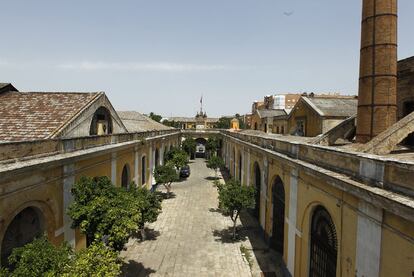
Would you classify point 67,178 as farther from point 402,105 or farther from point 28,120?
point 402,105

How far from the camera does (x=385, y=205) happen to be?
522 centimetres

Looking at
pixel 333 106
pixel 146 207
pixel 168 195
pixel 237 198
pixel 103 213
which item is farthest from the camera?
pixel 168 195

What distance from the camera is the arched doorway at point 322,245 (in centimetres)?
794

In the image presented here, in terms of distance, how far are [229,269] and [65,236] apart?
6538 millimetres

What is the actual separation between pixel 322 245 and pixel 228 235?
7.55 metres

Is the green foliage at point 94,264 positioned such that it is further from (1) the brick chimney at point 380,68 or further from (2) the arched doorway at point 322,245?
(1) the brick chimney at point 380,68

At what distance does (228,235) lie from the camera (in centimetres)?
1543

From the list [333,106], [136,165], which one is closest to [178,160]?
[136,165]

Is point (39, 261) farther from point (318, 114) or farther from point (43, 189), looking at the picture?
point (318, 114)

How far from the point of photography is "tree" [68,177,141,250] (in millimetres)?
7734

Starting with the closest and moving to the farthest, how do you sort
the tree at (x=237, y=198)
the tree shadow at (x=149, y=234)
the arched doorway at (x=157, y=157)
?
the tree at (x=237, y=198) < the tree shadow at (x=149, y=234) < the arched doorway at (x=157, y=157)

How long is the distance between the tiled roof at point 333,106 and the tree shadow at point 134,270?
49.8ft

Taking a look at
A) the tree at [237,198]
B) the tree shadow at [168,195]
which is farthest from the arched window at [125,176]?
the tree shadow at [168,195]

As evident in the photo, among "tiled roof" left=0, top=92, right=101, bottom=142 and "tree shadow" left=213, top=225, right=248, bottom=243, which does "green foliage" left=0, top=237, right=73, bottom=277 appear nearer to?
"tiled roof" left=0, top=92, right=101, bottom=142
